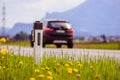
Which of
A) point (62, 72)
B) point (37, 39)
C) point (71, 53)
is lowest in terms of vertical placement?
point (71, 53)

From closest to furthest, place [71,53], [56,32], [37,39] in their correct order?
1. [37,39]
2. [71,53]
3. [56,32]

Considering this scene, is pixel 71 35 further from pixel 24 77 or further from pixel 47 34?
pixel 24 77

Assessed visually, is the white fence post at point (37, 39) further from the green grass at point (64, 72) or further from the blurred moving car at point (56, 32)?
the blurred moving car at point (56, 32)

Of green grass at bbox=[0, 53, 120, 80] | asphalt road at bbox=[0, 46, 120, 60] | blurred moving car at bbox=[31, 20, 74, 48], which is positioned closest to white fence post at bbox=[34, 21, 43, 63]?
green grass at bbox=[0, 53, 120, 80]

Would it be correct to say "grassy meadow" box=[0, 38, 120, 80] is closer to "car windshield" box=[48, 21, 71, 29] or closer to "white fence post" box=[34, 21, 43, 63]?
"white fence post" box=[34, 21, 43, 63]

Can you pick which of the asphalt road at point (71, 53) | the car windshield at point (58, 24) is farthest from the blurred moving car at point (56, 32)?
the asphalt road at point (71, 53)

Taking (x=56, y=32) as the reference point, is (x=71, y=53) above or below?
below

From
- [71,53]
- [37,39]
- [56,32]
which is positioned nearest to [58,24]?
[56,32]

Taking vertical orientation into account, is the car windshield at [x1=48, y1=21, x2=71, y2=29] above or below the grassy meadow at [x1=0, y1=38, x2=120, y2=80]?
above

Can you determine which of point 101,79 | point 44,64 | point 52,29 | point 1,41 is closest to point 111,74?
point 101,79

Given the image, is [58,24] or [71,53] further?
[58,24]

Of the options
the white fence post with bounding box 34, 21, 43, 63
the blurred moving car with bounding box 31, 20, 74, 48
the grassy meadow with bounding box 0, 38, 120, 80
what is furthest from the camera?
the blurred moving car with bounding box 31, 20, 74, 48

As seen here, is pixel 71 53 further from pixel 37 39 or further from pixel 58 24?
pixel 37 39

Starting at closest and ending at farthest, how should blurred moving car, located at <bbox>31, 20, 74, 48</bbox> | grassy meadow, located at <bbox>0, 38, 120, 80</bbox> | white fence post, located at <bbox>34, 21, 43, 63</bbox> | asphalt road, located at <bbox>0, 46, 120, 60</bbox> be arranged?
grassy meadow, located at <bbox>0, 38, 120, 80</bbox>, white fence post, located at <bbox>34, 21, 43, 63</bbox>, asphalt road, located at <bbox>0, 46, 120, 60</bbox>, blurred moving car, located at <bbox>31, 20, 74, 48</bbox>
